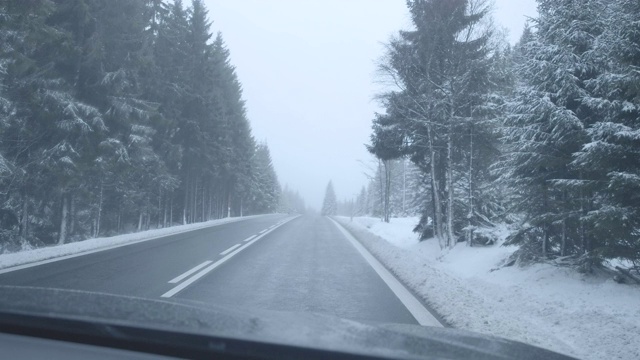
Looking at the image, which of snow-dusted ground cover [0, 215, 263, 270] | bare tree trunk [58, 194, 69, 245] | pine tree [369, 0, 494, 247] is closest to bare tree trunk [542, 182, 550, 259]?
pine tree [369, 0, 494, 247]

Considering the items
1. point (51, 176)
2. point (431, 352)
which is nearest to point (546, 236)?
point (431, 352)

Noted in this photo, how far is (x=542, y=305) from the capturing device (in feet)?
23.6

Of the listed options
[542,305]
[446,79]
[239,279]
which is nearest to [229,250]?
[239,279]

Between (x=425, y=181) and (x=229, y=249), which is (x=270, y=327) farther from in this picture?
(x=425, y=181)

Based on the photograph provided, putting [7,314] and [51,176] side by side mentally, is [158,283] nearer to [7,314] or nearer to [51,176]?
[7,314]

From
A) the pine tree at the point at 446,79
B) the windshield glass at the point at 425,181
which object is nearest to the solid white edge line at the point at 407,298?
the windshield glass at the point at 425,181

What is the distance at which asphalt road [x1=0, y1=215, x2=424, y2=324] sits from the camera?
23.2ft

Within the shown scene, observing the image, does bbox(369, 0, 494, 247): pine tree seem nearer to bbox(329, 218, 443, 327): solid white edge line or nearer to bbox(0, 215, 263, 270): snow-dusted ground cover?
bbox(329, 218, 443, 327): solid white edge line

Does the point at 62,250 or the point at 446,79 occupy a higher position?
the point at 446,79

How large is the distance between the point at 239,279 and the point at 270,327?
6.03m

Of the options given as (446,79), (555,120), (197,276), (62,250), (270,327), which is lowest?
(197,276)

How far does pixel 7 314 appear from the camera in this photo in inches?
121

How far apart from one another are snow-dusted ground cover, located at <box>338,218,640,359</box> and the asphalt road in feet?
2.41

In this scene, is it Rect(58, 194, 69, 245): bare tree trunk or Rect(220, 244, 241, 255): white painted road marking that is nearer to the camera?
Rect(220, 244, 241, 255): white painted road marking
